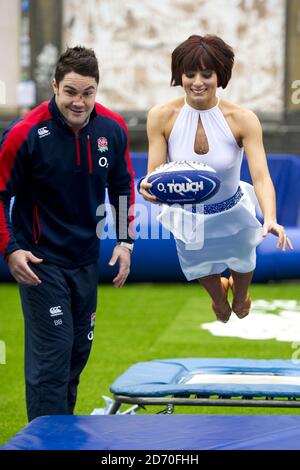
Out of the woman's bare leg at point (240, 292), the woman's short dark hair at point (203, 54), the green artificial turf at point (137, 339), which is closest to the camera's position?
the woman's short dark hair at point (203, 54)

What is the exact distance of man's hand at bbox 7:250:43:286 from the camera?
4777 mm

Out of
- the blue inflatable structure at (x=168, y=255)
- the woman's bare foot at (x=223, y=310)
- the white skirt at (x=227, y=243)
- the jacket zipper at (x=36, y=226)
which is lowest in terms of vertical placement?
the blue inflatable structure at (x=168, y=255)

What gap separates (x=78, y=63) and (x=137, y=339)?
4.26 m

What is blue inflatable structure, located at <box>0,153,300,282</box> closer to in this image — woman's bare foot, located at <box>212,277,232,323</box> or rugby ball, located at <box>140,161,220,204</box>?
woman's bare foot, located at <box>212,277,232,323</box>

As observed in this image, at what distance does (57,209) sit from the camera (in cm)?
498

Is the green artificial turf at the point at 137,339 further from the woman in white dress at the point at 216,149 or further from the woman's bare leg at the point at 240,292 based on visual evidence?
the woman in white dress at the point at 216,149

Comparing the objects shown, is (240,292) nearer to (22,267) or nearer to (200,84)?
(200,84)

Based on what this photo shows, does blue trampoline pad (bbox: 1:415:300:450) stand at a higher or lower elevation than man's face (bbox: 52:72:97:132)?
lower

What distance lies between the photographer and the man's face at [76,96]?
4785mm

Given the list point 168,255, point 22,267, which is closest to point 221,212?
point 22,267

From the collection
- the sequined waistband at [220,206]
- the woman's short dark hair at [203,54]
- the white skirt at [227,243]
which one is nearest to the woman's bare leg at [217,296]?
the white skirt at [227,243]

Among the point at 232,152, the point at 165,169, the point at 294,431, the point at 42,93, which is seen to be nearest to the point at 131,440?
the point at 294,431

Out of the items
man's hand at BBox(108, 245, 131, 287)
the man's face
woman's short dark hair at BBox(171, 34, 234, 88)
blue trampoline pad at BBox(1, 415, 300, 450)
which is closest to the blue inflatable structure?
man's hand at BBox(108, 245, 131, 287)

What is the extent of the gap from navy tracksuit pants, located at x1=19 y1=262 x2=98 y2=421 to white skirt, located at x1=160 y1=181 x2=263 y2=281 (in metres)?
0.86
